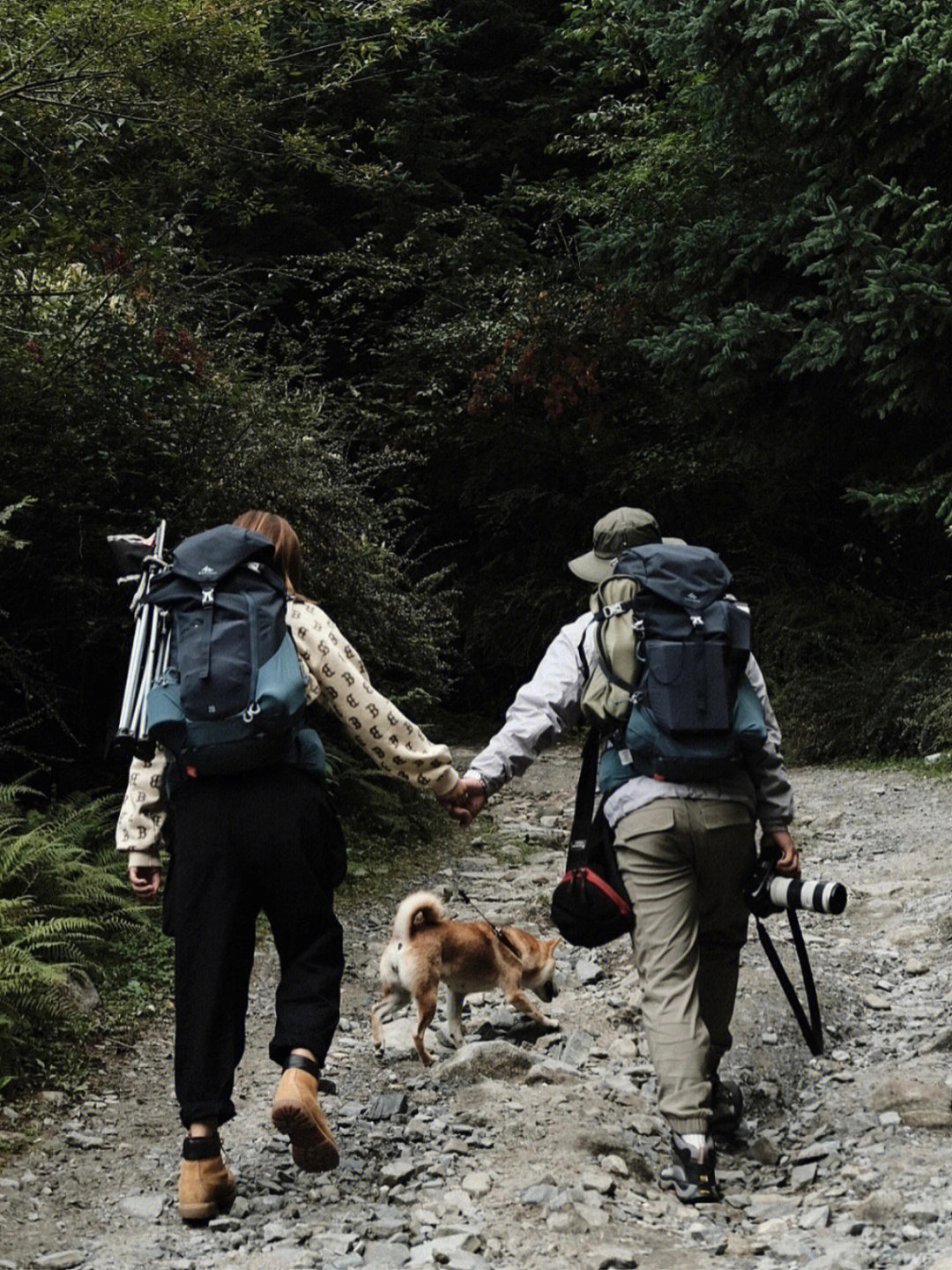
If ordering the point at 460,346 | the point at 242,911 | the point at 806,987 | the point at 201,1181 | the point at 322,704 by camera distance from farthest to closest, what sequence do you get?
1. the point at 460,346
2. the point at 806,987
3. the point at 322,704
4. the point at 242,911
5. the point at 201,1181

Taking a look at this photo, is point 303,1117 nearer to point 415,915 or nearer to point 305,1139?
point 305,1139

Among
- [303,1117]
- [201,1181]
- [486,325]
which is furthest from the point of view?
[486,325]

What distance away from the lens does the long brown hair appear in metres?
4.18

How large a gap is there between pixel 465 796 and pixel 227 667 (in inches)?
39.3

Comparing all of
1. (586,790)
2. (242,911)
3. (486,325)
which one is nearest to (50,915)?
(242,911)

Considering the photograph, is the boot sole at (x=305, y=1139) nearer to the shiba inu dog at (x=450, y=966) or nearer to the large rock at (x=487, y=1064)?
the large rock at (x=487, y=1064)

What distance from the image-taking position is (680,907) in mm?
4184

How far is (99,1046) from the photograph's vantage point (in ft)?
18.0

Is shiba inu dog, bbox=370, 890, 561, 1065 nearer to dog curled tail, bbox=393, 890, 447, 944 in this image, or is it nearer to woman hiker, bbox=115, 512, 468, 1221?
dog curled tail, bbox=393, 890, 447, 944

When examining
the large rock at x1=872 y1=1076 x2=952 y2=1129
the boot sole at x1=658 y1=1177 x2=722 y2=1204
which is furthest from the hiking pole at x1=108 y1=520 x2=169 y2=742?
the large rock at x1=872 y1=1076 x2=952 y2=1129

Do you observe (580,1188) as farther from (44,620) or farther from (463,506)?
(463,506)

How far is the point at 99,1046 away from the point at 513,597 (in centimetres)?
1099

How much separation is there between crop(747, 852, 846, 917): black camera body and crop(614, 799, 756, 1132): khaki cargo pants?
0.21 ft

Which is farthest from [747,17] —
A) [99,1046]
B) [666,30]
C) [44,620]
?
[99,1046]
